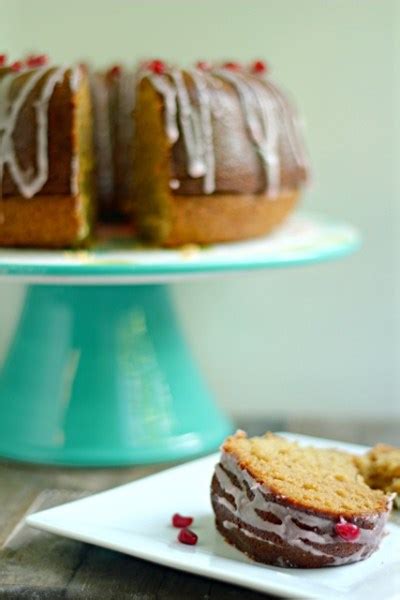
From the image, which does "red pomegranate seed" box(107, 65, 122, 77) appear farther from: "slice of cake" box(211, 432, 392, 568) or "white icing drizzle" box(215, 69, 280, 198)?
"slice of cake" box(211, 432, 392, 568)

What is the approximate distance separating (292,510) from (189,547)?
0.12m

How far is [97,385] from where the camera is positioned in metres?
1.66

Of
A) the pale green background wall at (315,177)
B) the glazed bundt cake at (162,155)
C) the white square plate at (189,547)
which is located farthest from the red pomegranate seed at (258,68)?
the white square plate at (189,547)

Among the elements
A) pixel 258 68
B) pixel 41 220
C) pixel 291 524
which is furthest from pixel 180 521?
pixel 258 68

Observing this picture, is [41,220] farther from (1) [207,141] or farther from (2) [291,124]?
(2) [291,124]

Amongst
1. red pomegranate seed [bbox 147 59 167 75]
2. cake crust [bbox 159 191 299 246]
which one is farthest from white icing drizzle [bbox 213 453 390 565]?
red pomegranate seed [bbox 147 59 167 75]

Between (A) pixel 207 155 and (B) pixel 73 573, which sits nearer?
(B) pixel 73 573

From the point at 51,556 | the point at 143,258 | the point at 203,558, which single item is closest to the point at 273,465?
the point at 203,558

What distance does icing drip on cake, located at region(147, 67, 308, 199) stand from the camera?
63.4 inches

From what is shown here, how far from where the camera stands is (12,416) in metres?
1.67

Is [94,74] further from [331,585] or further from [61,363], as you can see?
→ [331,585]

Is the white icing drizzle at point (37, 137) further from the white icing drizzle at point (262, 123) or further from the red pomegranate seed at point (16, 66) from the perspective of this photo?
the white icing drizzle at point (262, 123)

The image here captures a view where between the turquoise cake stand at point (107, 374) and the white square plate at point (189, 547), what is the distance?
0.88ft

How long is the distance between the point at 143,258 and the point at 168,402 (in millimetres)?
251
